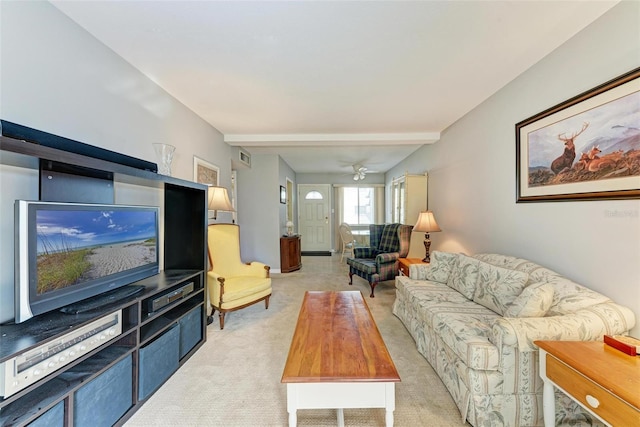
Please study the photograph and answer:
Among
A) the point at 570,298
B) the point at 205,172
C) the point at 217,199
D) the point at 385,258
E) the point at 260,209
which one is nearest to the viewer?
the point at 570,298

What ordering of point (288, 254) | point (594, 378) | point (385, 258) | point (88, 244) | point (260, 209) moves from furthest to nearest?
point (288, 254) → point (260, 209) → point (385, 258) → point (88, 244) → point (594, 378)

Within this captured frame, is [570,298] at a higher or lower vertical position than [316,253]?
higher

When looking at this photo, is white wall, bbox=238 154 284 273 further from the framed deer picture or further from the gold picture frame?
the framed deer picture

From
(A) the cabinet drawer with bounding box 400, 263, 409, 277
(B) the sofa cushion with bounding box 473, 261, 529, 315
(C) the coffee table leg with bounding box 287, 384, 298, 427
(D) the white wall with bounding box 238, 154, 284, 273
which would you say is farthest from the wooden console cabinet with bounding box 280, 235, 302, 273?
(C) the coffee table leg with bounding box 287, 384, 298, 427

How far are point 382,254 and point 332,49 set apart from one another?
286cm

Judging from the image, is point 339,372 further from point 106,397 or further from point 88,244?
point 88,244

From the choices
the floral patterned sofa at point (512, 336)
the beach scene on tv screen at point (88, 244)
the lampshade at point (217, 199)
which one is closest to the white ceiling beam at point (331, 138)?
the lampshade at point (217, 199)

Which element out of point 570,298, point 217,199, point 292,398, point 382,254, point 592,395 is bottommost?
point 292,398

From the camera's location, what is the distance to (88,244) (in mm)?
1402

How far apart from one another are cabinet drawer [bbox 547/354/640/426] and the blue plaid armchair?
8.24 ft

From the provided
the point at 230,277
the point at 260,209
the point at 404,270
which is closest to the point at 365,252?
the point at 404,270

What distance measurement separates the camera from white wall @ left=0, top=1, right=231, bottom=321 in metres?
1.25

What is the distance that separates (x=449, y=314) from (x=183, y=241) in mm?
2419

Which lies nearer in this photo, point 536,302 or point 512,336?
point 512,336
